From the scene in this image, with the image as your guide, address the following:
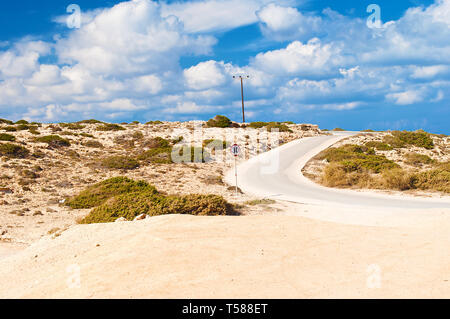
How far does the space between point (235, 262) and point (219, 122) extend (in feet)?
171

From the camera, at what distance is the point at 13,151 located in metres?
31.4

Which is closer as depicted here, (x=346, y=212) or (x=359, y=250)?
(x=359, y=250)

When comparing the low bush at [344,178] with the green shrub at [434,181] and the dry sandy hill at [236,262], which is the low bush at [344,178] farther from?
the dry sandy hill at [236,262]

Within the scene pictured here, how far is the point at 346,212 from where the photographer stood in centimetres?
1734

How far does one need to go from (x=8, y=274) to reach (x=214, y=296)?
20.0ft

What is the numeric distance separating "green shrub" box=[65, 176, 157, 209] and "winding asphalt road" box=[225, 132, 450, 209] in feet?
23.5

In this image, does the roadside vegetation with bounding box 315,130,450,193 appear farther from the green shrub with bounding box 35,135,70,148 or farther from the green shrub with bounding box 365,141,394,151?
the green shrub with bounding box 35,135,70,148

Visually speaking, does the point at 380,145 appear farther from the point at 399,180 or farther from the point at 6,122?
the point at 6,122

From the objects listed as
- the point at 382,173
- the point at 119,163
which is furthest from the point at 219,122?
the point at 382,173

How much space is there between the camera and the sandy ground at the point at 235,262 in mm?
7086

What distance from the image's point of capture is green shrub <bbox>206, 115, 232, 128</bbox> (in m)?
59.3

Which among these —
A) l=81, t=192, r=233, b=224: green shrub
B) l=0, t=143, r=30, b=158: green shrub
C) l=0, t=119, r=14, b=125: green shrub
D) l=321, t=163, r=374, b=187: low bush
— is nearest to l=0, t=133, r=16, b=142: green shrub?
l=0, t=143, r=30, b=158: green shrub
